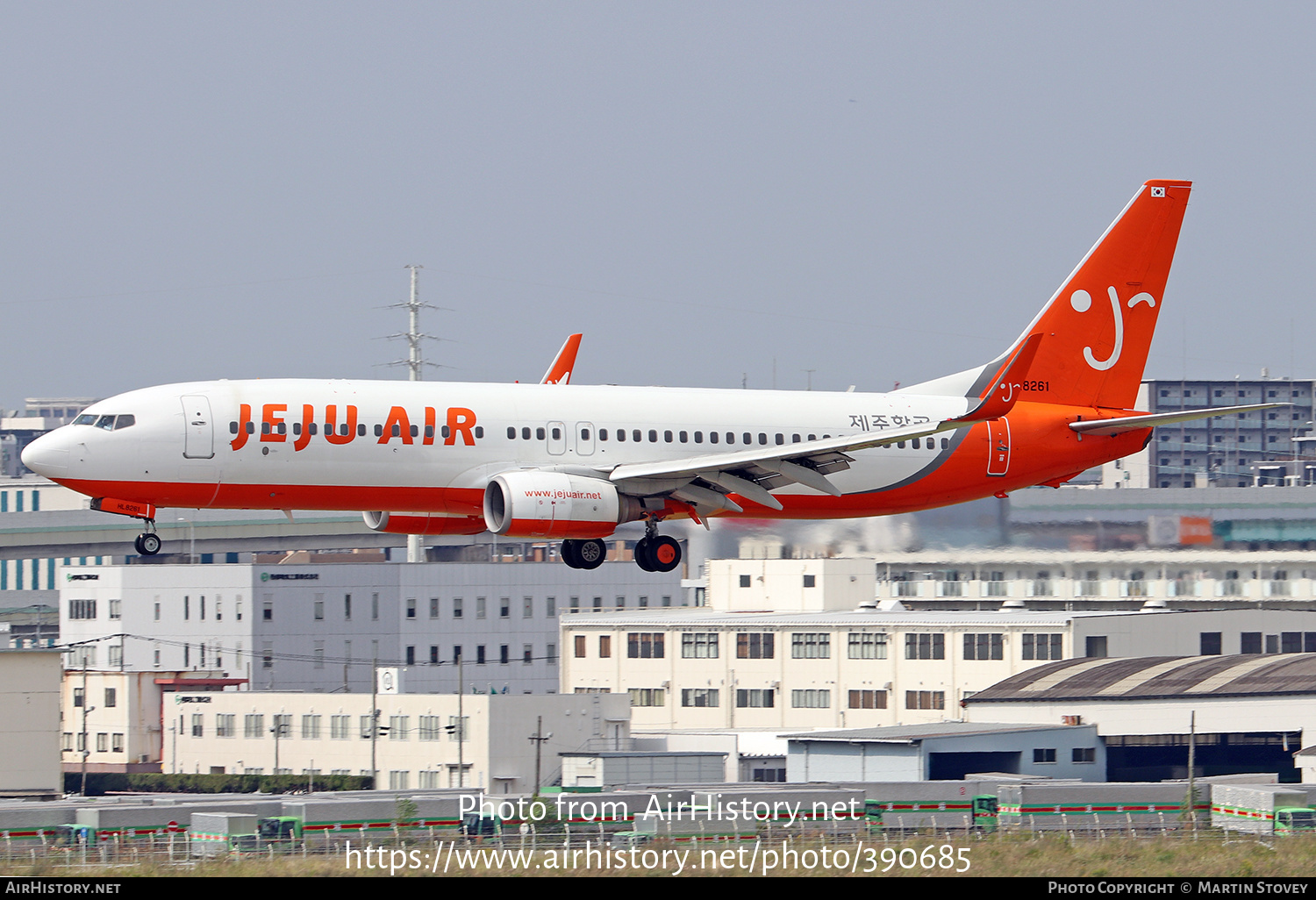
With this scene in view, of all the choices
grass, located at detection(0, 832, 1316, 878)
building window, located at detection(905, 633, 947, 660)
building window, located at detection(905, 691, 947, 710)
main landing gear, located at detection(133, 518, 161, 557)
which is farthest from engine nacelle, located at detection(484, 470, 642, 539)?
building window, located at detection(905, 691, 947, 710)

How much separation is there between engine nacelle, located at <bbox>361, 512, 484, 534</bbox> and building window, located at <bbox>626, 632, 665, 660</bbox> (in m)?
46.2

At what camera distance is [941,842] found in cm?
4588

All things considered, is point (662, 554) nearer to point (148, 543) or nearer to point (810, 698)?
point (148, 543)

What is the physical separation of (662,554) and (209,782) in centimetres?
4640

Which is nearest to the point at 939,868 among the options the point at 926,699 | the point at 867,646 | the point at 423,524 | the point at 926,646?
the point at 423,524

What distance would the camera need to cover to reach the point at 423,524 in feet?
156

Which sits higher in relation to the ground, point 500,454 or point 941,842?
point 500,454

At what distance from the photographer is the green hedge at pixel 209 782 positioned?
281 feet

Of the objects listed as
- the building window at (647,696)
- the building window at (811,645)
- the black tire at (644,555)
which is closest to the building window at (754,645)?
the building window at (811,645)

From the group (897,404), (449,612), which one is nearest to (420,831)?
(897,404)

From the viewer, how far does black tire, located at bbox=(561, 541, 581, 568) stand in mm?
48344

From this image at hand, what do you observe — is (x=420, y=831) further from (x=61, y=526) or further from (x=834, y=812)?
(x=61, y=526)

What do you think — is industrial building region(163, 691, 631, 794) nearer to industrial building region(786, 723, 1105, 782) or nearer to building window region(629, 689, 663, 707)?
building window region(629, 689, 663, 707)

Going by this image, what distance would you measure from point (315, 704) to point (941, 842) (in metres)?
48.4
